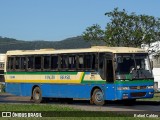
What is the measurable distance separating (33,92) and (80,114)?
13221mm

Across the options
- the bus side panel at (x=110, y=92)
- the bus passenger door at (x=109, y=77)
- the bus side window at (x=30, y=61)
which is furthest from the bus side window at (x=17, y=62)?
the bus side panel at (x=110, y=92)

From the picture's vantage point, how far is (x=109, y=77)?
1033 inches

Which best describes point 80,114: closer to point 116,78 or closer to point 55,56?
point 116,78

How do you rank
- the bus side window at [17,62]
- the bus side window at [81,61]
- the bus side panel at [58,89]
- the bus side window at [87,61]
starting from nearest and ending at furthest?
1. the bus side window at [87,61]
2. the bus side panel at [58,89]
3. the bus side window at [81,61]
4. the bus side window at [17,62]

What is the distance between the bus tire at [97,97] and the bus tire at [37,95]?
5023 millimetres

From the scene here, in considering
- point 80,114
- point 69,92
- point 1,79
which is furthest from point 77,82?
point 1,79

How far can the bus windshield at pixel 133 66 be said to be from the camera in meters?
25.9

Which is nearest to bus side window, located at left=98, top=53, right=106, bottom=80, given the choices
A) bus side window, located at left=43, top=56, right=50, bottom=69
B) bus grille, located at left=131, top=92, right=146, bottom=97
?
bus grille, located at left=131, top=92, right=146, bottom=97

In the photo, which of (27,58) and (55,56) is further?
(27,58)

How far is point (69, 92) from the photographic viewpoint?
28969 mm

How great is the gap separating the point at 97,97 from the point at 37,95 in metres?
5.78

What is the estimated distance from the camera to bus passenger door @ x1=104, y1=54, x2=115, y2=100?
2606 centimetres

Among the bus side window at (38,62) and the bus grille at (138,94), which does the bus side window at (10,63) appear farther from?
the bus grille at (138,94)

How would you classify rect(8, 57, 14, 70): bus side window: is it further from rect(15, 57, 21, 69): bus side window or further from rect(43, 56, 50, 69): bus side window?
rect(43, 56, 50, 69): bus side window
